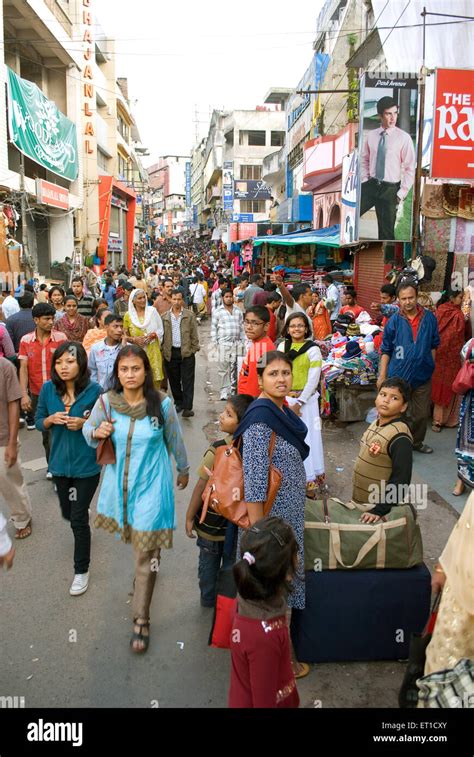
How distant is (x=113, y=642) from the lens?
3.45 meters

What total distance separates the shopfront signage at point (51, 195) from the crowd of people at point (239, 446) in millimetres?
12185

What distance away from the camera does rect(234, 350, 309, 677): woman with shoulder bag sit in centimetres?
283

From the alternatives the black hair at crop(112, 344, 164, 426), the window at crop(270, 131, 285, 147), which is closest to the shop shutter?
the black hair at crop(112, 344, 164, 426)

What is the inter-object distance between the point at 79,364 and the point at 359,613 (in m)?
2.36

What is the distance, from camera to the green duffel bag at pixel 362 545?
10.3ft

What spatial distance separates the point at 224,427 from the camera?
352 centimetres

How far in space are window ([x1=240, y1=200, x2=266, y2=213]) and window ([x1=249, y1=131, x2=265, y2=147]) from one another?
7129 mm

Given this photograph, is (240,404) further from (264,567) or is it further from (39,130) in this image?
(39,130)

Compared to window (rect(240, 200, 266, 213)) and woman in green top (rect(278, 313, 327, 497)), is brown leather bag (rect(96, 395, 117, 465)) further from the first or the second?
window (rect(240, 200, 266, 213))

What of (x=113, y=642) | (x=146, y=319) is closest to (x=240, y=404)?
(x=113, y=642)

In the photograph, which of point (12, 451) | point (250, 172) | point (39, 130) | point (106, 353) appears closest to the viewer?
point (12, 451)

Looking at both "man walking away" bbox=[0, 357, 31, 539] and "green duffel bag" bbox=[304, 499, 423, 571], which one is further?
"man walking away" bbox=[0, 357, 31, 539]

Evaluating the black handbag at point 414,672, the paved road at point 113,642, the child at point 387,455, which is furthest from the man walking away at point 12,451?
the black handbag at point 414,672

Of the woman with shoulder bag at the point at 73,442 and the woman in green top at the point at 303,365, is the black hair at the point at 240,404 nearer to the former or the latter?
the woman with shoulder bag at the point at 73,442
